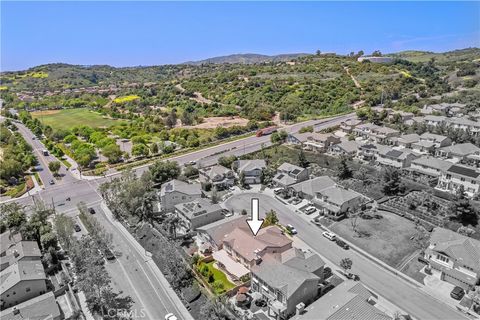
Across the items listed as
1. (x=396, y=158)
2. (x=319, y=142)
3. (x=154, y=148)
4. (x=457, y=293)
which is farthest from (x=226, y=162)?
(x=457, y=293)

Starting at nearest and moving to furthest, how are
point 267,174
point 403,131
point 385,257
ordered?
point 385,257
point 267,174
point 403,131

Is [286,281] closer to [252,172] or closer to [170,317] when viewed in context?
[170,317]

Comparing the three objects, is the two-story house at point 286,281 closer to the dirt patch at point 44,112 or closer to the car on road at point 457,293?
the car on road at point 457,293

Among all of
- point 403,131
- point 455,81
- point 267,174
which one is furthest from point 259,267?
point 455,81

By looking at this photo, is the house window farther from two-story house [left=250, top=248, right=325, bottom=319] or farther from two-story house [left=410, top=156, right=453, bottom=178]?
two-story house [left=410, top=156, right=453, bottom=178]

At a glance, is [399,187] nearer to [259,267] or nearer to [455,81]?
[259,267]
